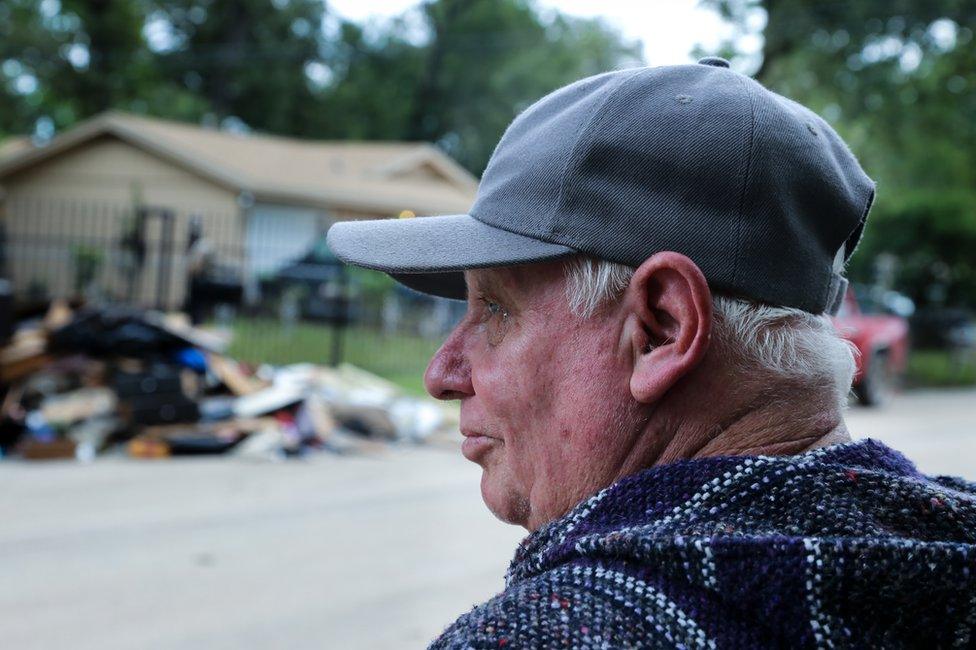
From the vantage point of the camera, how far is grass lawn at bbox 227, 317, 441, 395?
13.0 meters

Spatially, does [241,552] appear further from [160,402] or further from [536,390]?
[536,390]

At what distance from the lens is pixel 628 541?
949 millimetres

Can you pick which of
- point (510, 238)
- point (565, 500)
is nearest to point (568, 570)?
point (565, 500)

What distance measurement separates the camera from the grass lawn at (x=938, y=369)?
65.3 ft

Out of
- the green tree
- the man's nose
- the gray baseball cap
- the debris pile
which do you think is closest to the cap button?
the gray baseball cap

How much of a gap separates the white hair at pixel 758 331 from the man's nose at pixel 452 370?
0.70 feet

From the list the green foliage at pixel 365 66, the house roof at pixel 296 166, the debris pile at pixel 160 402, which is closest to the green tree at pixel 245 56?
the green foliage at pixel 365 66

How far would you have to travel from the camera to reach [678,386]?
112cm

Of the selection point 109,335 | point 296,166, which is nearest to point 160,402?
point 109,335

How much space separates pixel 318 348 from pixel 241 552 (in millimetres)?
7625

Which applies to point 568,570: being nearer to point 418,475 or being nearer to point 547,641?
point 547,641

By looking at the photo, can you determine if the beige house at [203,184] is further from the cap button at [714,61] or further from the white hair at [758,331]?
the white hair at [758,331]

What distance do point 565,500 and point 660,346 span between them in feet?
0.75

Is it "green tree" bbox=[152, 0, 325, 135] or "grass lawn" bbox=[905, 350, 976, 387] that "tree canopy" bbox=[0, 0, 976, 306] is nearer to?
"green tree" bbox=[152, 0, 325, 135]
